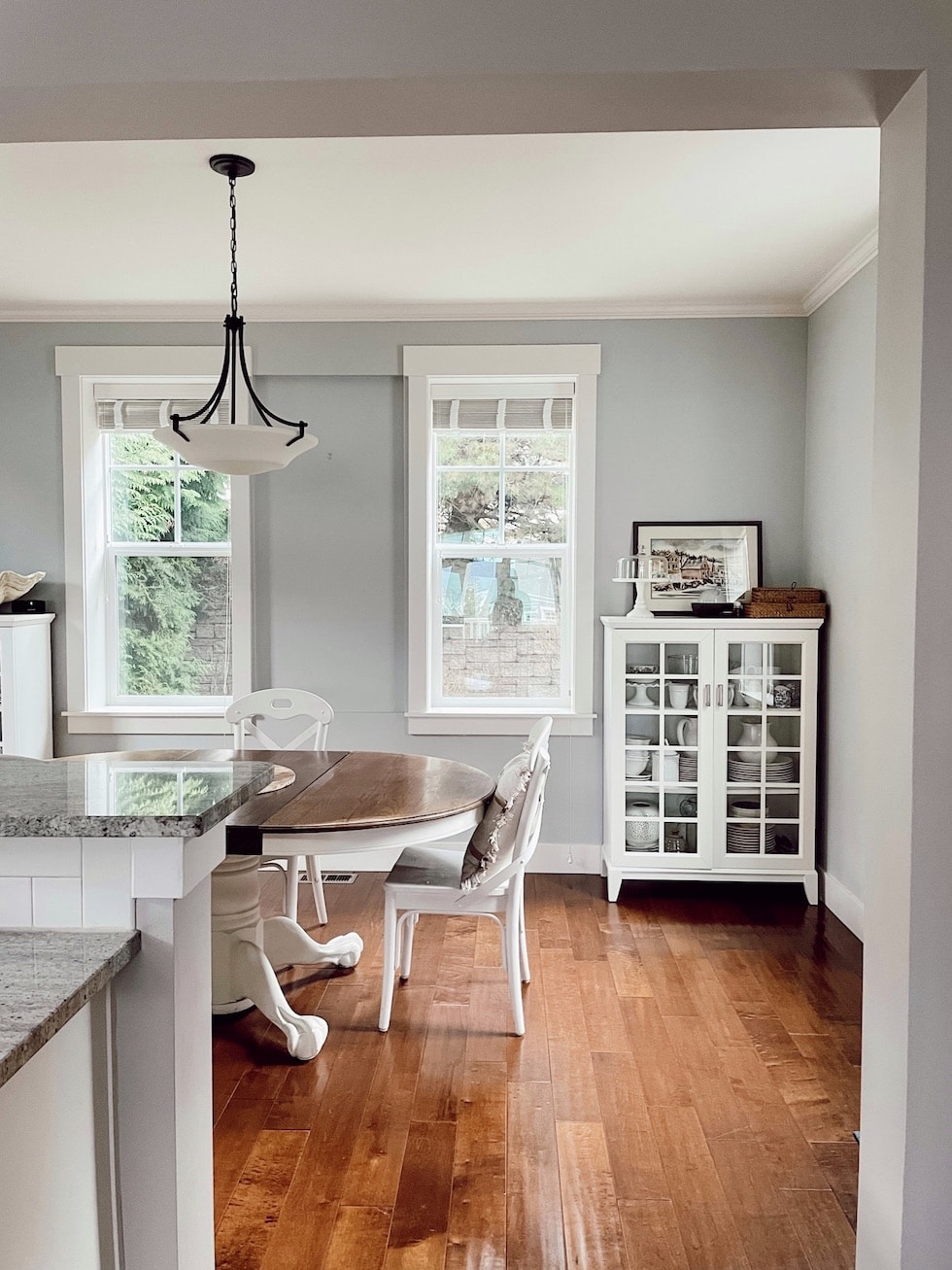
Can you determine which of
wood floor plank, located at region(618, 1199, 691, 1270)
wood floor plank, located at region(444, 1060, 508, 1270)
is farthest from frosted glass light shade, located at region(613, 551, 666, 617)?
wood floor plank, located at region(618, 1199, 691, 1270)

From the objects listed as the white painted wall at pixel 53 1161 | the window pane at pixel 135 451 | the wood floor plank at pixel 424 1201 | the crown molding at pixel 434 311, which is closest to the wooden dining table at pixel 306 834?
the wood floor plank at pixel 424 1201

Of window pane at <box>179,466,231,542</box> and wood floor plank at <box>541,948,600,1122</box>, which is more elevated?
window pane at <box>179,466,231,542</box>

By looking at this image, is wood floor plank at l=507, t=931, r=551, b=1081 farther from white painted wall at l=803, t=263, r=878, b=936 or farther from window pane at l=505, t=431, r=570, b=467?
window pane at l=505, t=431, r=570, b=467

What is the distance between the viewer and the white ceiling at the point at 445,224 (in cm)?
276

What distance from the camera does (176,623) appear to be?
4.54 m

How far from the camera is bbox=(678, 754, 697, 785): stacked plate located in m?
4.05

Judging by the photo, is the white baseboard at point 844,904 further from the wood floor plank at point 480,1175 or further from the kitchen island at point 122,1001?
the kitchen island at point 122,1001

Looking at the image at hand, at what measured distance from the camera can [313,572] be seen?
441 centimetres

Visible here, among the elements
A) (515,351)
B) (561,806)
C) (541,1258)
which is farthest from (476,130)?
(561,806)

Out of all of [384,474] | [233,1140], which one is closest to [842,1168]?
[233,1140]

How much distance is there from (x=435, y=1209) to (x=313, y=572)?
293cm

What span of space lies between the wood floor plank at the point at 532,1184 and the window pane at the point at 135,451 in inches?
129

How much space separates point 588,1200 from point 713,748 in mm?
2253

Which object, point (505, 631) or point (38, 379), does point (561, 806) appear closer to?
point (505, 631)
